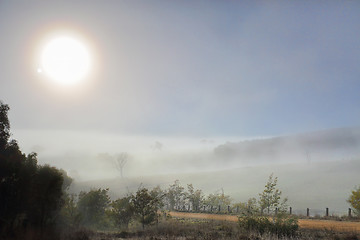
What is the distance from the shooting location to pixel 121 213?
25203mm

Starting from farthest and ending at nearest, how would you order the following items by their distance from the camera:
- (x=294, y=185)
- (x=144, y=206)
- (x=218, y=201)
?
(x=294, y=185) → (x=218, y=201) → (x=144, y=206)

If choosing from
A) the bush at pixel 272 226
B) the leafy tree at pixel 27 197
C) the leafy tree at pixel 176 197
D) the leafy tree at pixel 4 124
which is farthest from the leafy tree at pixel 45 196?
the leafy tree at pixel 176 197

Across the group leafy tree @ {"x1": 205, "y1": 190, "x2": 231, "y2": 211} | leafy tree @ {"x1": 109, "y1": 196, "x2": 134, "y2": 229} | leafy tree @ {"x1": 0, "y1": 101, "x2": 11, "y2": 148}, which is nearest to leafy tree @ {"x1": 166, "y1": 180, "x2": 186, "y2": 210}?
leafy tree @ {"x1": 205, "y1": 190, "x2": 231, "y2": 211}

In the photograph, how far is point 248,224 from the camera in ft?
72.0

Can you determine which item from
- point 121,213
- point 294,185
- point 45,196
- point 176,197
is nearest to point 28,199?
point 45,196

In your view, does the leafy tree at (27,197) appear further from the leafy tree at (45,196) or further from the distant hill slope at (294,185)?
the distant hill slope at (294,185)

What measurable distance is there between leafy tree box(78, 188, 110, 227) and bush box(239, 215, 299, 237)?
13184 mm

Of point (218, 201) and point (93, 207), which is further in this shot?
point (218, 201)

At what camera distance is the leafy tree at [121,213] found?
984 inches

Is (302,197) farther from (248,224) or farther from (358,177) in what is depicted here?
(248,224)

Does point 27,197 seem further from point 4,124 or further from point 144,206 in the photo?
point 144,206

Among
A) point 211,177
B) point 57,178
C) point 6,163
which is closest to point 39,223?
point 57,178

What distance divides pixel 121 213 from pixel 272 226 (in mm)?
14133

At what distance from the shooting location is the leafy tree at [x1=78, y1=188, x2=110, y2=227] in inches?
918
